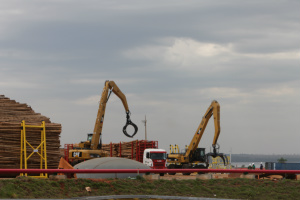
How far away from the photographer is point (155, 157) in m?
48.7

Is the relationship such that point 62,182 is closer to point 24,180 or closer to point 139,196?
point 24,180

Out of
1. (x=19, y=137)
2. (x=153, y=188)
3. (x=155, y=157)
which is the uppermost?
(x=19, y=137)

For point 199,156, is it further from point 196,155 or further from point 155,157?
point 155,157

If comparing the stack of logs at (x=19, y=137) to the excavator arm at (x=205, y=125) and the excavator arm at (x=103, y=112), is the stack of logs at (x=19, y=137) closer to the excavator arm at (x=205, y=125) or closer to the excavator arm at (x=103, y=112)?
the excavator arm at (x=103, y=112)

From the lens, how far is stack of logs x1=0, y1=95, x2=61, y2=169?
96.2 feet

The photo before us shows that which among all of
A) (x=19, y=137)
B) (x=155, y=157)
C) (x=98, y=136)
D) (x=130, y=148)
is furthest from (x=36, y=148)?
(x=130, y=148)

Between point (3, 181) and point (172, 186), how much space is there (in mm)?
7561

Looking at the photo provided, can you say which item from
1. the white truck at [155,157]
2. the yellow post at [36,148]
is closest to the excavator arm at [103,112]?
the white truck at [155,157]

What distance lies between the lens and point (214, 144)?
5109cm

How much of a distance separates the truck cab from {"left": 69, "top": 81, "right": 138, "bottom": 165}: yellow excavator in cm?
405

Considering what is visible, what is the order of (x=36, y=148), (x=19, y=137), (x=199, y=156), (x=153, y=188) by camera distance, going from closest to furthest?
(x=153, y=188) → (x=19, y=137) → (x=36, y=148) → (x=199, y=156)

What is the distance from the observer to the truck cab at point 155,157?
159 feet

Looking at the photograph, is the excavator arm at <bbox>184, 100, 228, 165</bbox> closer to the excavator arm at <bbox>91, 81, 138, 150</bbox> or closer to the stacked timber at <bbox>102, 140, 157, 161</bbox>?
the stacked timber at <bbox>102, 140, 157, 161</bbox>

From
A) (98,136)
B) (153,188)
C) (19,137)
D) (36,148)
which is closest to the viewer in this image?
(153,188)
